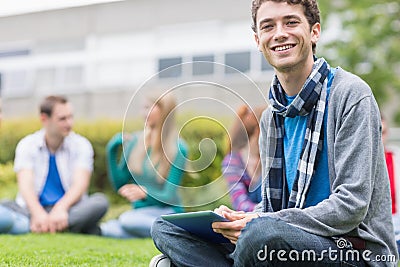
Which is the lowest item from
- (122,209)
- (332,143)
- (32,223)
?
(122,209)

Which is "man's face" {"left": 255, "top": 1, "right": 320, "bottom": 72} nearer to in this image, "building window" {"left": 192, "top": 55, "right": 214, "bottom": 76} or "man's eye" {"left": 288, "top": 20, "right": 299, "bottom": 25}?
"man's eye" {"left": 288, "top": 20, "right": 299, "bottom": 25}

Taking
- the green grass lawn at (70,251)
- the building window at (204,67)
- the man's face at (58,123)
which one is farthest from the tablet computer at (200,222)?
the building window at (204,67)

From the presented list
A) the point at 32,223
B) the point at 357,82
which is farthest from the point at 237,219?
the point at 32,223

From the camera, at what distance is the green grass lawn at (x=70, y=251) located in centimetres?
281

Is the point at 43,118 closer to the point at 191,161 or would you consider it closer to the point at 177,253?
the point at 191,161

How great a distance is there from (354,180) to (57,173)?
126 inches

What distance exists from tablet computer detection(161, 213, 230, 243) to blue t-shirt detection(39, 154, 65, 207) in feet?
8.76

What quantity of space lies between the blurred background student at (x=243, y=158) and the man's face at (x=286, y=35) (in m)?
0.37

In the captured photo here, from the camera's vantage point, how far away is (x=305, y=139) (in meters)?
1.99

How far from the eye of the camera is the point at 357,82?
191 cm

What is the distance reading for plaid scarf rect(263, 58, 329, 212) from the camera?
6.42 feet

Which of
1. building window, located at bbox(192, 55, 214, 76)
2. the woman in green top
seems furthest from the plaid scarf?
building window, located at bbox(192, 55, 214, 76)

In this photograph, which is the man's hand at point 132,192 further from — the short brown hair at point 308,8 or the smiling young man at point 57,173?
the short brown hair at point 308,8

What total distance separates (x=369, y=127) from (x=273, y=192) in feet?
1.36
